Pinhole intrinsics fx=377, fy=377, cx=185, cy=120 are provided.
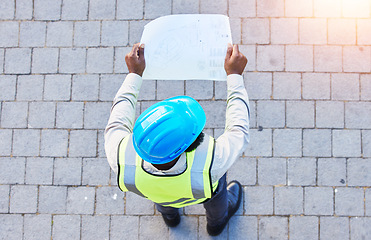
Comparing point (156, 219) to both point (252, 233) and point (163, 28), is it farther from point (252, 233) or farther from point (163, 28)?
point (163, 28)

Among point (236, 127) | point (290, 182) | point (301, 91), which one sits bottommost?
point (290, 182)

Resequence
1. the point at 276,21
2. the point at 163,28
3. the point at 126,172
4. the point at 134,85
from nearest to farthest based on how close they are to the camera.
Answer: the point at 126,172, the point at 134,85, the point at 163,28, the point at 276,21

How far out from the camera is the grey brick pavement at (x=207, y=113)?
148 inches

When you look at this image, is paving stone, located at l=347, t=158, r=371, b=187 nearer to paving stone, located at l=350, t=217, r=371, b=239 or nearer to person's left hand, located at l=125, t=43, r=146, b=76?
paving stone, located at l=350, t=217, r=371, b=239

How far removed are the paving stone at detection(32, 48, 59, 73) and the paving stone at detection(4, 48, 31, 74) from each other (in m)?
0.07

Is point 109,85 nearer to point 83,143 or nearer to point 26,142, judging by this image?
point 83,143

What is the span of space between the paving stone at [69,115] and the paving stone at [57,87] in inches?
3.4

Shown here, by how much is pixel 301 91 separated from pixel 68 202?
2.65m

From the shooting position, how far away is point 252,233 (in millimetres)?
3732

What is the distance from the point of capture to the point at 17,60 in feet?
13.5

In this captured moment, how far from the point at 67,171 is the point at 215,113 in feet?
5.39

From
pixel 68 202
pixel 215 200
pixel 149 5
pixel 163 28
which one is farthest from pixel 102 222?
pixel 149 5

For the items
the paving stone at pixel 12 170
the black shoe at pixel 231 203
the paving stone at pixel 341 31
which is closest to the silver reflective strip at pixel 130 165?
the black shoe at pixel 231 203

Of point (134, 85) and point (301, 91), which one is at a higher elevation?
point (301, 91)
